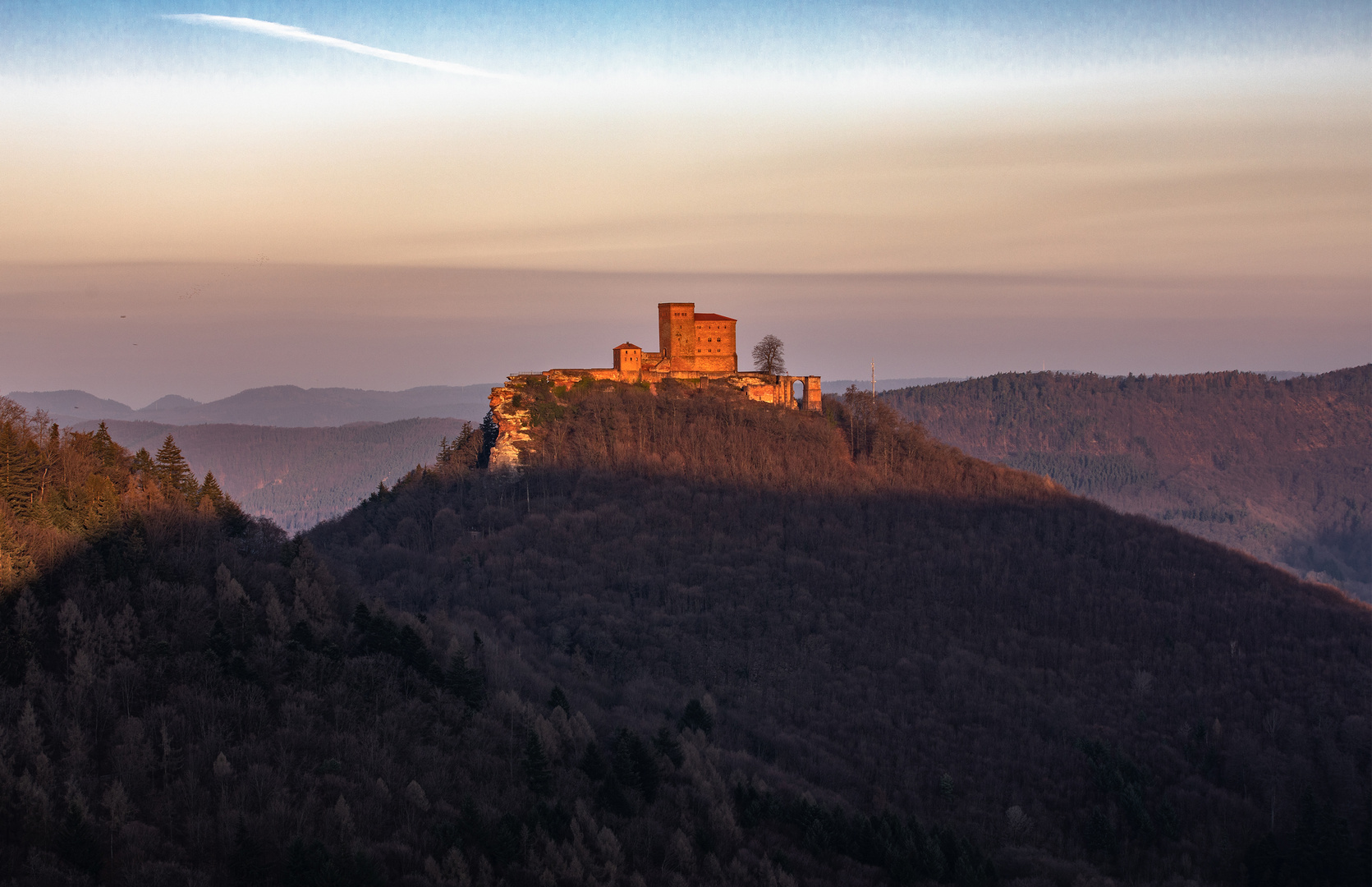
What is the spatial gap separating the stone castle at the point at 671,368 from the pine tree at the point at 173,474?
143ft

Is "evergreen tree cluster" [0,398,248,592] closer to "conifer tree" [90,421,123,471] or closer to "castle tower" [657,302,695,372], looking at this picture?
"conifer tree" [90,421,123,471]

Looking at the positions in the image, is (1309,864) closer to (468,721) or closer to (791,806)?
(791,806)

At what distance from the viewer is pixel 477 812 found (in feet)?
182

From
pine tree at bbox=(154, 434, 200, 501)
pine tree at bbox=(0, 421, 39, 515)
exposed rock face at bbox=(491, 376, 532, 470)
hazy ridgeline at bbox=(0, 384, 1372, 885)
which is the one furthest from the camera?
exposed rock face at bbox=(491, 376, 532, 470)

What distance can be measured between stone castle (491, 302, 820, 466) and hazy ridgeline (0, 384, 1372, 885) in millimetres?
2122

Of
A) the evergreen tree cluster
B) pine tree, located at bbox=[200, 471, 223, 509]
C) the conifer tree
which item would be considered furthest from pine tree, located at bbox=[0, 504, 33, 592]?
pine tree, located at bbox=[200, 471, 223, 509]

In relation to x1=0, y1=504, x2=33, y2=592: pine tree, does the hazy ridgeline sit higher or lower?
lower

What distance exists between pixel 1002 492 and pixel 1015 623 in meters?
25.5

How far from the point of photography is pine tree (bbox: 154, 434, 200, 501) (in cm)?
8012

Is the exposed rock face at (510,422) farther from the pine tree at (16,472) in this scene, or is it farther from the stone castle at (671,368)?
the pine tree at (16,472)

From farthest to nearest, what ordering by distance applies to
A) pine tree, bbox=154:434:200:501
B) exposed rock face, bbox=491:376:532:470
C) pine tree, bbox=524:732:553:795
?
1. exposed rock face, bbox=491:376:532:470
2. pine tree, bbox=154:434:200:501
3. pine tree, bbox=524:732:553:795

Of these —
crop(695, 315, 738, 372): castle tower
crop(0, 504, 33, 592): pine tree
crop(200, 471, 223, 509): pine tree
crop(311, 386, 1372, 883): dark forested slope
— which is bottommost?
crop(311, 386, 1372, 883): dark forested slope

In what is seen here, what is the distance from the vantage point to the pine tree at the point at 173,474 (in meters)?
80.1

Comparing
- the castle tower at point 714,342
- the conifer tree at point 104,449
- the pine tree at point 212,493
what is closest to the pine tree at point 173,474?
the pine tree at point 212,493
